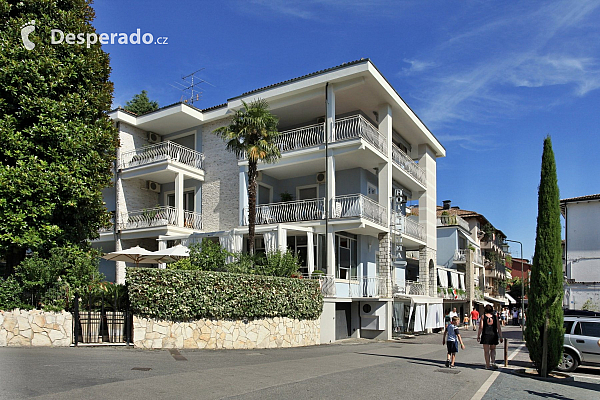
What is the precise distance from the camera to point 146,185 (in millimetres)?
28359

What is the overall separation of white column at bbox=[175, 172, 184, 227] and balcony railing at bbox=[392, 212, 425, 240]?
34.1ft

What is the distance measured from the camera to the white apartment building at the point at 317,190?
2250 cm

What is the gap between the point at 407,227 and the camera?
27219 mm

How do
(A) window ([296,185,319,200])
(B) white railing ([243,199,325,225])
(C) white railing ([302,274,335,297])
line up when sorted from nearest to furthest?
(C) white railing ([302,274,335,297]), (B) white railing ([243,199,325,225]), (A) window ([296,185,319,200])

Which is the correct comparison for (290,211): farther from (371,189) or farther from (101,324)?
(101,324)

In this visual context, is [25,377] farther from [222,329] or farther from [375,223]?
[375,223]

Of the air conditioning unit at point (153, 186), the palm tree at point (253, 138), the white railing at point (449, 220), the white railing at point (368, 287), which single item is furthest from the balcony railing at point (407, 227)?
the white railing at point (449, 220)

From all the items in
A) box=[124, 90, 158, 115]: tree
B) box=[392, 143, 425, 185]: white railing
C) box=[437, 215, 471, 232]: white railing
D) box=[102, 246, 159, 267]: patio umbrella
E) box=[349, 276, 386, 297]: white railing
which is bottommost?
box=[349, 276, 386, 297]: white railing

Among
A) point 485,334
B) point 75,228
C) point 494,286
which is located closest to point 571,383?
point 485,334

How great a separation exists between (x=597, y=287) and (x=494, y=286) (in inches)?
1146

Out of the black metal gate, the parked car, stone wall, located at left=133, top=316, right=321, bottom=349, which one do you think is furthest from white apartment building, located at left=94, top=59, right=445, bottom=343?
the parked car

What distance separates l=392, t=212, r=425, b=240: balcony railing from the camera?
2527 centimetres

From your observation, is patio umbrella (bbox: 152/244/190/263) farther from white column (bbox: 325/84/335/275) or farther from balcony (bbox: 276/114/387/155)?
balcony (bbox: 276/114/387/155)

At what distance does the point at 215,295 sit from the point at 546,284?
9.09 m
